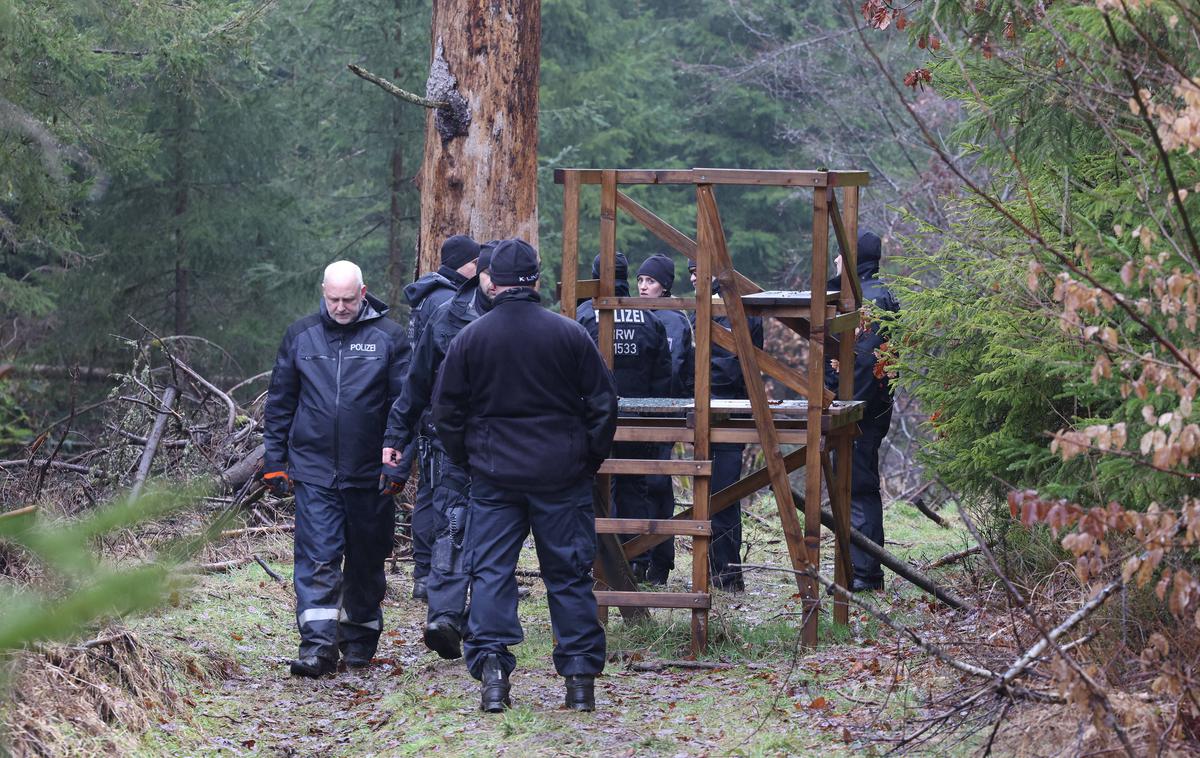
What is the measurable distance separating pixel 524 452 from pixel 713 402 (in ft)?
6.04

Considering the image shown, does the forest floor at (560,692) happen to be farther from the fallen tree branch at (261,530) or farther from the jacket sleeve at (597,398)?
the fallen tree branch at (261,530)

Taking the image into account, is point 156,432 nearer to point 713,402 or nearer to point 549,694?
point 713,402

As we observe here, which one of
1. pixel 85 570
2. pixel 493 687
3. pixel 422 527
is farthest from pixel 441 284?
pixel 85 570

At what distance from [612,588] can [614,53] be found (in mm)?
22170

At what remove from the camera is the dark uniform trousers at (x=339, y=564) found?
282 inches

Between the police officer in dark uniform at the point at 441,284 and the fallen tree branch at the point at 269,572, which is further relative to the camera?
the fallen tree branch at the point at 269,572

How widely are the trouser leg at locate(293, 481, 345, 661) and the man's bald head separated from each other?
3.12ft

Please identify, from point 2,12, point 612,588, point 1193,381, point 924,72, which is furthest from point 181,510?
point 924,72

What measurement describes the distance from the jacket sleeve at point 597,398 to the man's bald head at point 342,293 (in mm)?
1706

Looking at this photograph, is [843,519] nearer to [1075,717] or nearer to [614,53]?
[1075,717]

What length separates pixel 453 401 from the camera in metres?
6.18

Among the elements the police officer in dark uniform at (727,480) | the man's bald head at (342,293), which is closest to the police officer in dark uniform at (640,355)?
the police officer in dark uniform at (727,480)

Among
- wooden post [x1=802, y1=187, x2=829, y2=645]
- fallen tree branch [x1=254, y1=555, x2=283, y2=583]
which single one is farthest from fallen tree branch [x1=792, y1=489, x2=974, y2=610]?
fallen tree branch [x1=254, y1=555, x2=283, y2=583]

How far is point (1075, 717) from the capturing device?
468cm
